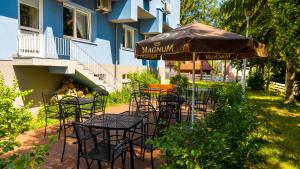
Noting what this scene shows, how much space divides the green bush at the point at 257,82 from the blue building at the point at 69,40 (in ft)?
37.8

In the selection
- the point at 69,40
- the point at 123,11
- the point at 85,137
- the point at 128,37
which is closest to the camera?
the point at 85,137

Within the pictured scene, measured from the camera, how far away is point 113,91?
14227mm

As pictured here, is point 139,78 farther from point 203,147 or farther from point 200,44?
point 203,147

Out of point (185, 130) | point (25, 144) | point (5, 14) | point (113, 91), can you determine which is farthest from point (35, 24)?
point (185, 130)

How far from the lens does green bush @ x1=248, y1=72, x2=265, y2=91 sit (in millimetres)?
24859

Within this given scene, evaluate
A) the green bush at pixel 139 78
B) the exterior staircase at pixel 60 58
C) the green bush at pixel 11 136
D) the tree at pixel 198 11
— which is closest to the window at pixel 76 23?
the exterior staircase at pixel 60 58

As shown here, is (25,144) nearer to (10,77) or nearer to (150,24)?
(10,77)

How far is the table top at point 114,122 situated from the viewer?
13.9 ft

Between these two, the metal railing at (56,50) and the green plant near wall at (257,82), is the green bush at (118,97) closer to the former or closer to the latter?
the metal railing at (56,50)

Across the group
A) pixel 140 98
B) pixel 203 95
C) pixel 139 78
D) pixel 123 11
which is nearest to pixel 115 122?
pixel 140 98

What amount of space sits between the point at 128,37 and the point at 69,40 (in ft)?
24.6

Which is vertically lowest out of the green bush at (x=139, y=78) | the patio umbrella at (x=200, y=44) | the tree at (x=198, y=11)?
the green bush at (x=139, y=78)

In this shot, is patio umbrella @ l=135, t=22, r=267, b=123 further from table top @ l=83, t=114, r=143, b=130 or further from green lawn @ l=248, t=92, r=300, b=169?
green lawn @ l=248, t=92, r=300, b=169

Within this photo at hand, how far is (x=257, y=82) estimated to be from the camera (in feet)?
82.2
